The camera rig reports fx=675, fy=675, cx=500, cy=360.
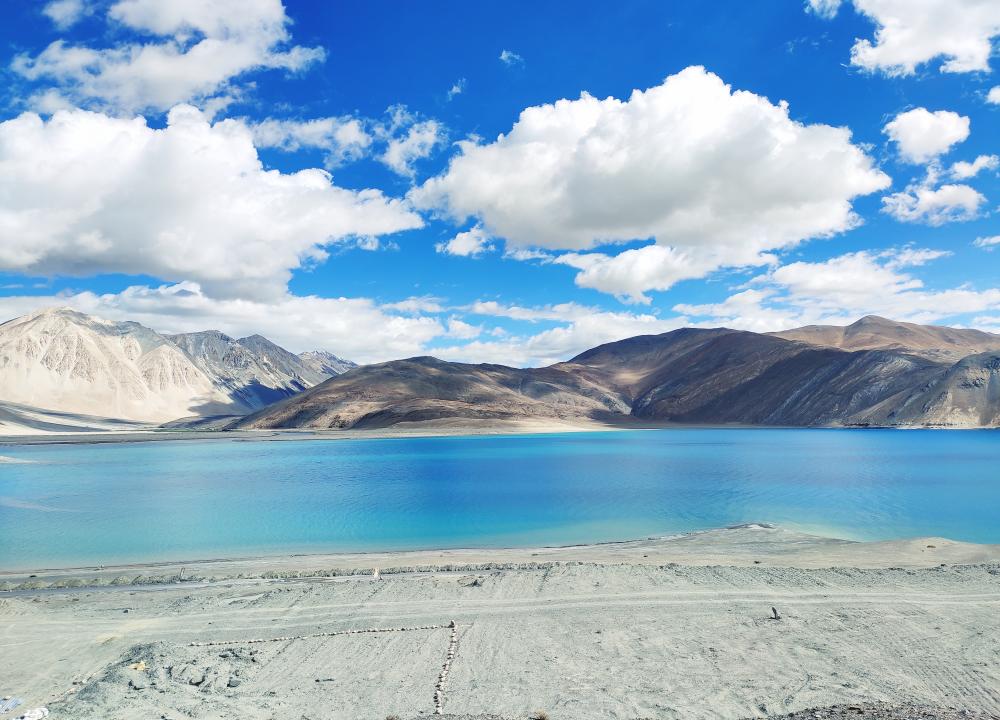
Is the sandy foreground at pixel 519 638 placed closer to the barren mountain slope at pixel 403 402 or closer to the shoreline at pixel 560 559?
the shoreline at pixel 560 559

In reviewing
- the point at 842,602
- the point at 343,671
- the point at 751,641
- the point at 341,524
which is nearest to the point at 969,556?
the point at 842,602

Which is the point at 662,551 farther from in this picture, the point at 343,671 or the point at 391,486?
the point at 391,486

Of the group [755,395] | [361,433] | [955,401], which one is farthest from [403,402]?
[955,401]

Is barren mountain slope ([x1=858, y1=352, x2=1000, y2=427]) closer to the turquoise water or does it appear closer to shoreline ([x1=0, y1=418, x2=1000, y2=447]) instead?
shoreline ([x1=0, y1=418, x2=1000, y2=447])

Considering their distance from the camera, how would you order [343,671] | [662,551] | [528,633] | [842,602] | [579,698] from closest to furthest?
1. [579,698]
2. [343,671]
3. [528,633]
4. [842,602]
5. [662,551]

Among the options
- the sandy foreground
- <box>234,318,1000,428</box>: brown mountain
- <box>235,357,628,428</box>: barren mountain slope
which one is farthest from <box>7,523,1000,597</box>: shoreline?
<box>235,357,628,428</box>: barren mountain slope

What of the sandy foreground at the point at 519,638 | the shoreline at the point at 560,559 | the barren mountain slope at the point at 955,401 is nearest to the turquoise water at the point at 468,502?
the shoreline at the point at 560,559

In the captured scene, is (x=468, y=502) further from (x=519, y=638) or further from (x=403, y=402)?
(x=403, y=402)
